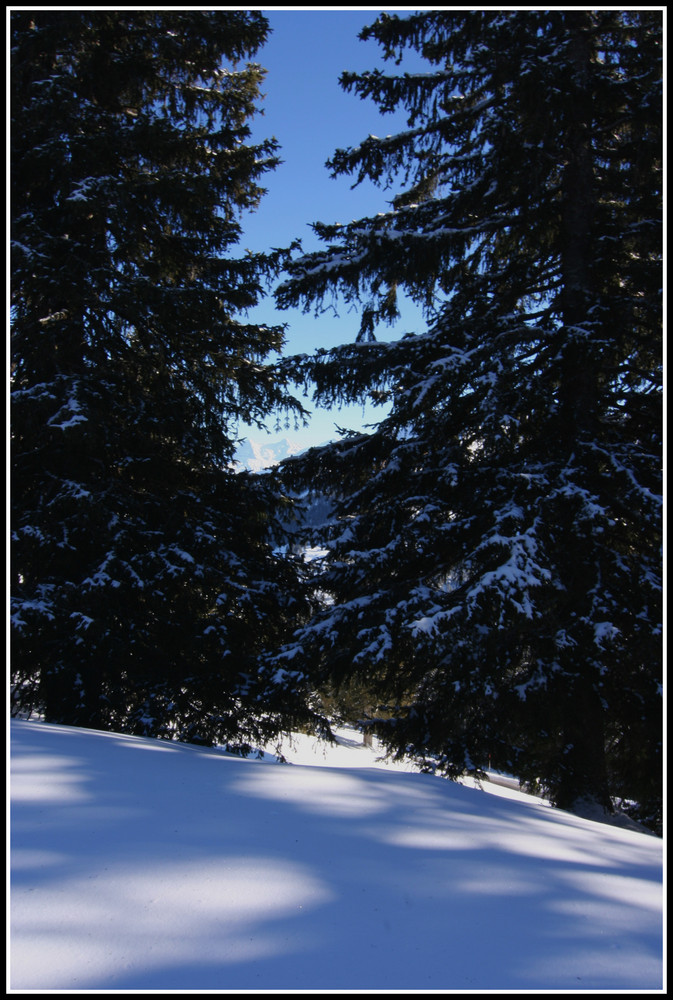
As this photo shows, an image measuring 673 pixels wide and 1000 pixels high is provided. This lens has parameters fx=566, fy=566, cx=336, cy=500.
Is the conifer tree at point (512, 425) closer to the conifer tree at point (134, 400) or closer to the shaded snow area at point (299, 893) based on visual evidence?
the conifer tree at point (134, 400)

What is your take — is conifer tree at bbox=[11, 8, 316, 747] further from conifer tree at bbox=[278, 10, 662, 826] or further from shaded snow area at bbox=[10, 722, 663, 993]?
shaded snow area at bbox=[10, 722, 663, 993]

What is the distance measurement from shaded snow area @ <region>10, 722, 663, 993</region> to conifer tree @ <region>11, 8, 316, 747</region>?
3545mm

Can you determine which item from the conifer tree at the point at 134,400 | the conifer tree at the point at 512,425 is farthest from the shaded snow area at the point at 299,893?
the conifer tree at the point at 134,400

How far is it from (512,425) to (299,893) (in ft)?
15.3

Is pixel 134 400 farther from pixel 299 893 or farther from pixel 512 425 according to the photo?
pixel 299 893

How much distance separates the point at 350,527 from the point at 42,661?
12.7ft

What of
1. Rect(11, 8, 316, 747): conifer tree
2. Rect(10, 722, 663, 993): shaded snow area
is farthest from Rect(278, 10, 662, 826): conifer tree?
Rect(10, 722, 663, 993): shaded snow area

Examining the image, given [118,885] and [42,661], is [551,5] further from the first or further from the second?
[42,661]

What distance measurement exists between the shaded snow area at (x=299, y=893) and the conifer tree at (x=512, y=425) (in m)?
2.45

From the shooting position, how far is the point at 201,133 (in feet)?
26.3

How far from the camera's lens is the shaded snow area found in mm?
1644

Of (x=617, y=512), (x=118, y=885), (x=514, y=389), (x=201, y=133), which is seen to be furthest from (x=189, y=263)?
(x=118, y=885)

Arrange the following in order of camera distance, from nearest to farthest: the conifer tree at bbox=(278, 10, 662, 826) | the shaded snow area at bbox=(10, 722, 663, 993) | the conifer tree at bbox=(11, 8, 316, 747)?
the shaded snow area at bbox=(10, 722, 663, 993) → the conifer tree at bbox=(278, 10, 662, 826) → the conifer tree at bbox=(11, 8, 316, 747)

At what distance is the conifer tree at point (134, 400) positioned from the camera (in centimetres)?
659
